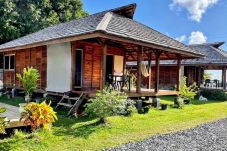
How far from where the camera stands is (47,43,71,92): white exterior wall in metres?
12.0

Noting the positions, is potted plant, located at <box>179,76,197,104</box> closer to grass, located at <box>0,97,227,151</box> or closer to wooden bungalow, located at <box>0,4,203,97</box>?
wooden bungalow, located at <box>0,4,203,97</box>

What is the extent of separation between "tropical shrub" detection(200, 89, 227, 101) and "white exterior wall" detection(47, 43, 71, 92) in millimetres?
13288

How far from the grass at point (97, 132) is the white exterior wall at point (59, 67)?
116 inches

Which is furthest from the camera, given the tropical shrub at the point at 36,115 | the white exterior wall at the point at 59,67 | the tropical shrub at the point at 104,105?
the white exterior wall at the point at 59,67

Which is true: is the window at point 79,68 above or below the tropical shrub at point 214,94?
above

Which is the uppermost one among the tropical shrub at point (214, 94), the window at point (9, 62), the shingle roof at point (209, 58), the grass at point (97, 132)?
the shingle roof at point (209, 58)

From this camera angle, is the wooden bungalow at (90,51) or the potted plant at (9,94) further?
the potted plant at (9,94)

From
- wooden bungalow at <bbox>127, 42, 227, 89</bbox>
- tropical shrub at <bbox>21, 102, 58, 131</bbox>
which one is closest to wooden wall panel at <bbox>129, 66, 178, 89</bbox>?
wooden bungalow at <bbox>127, 42, 227, 89</bbox>

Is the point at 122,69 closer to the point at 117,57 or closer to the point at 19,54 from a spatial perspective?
the point at 117,57

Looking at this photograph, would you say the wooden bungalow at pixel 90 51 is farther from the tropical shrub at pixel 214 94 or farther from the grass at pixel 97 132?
the tropical shrub at pixel 214 94

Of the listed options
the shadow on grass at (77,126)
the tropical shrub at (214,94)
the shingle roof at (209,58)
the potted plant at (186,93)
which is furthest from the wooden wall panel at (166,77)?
the shadow on grass at (77,126)

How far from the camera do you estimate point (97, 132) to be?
306 inches

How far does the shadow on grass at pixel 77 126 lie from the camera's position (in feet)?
24.8

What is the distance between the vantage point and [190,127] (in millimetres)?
9359
